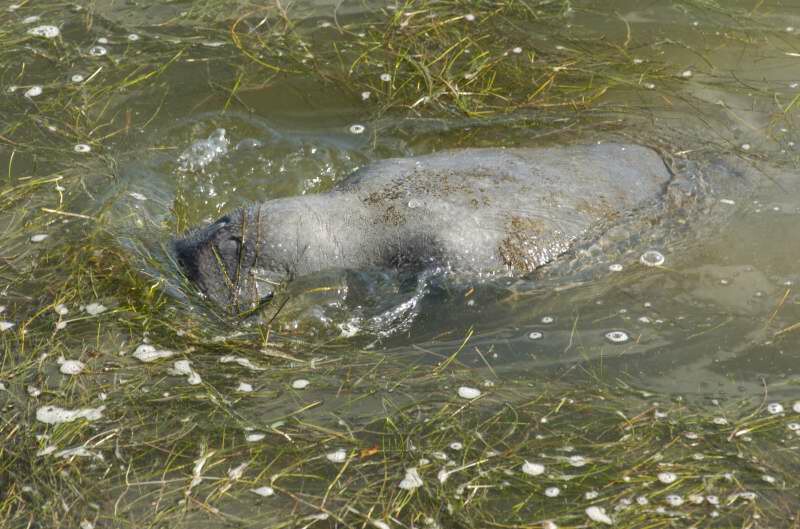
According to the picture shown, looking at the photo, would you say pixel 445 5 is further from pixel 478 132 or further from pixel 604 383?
pixel 604 383

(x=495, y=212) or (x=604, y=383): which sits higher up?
(x=495, y=212)

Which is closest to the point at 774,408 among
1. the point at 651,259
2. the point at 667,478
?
the point at 667,478

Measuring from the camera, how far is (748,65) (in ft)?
27.9

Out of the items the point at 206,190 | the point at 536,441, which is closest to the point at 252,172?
the point at 206,190

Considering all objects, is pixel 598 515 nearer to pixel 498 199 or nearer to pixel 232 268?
pixel 498 199

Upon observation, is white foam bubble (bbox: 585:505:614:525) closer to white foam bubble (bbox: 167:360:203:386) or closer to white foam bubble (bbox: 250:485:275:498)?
white foam bubble (bbox: 250:485:275:498)

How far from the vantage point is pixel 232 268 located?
5.64m

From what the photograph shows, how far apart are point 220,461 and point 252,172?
10.5 feet

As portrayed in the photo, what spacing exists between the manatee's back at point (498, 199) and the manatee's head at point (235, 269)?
2.30ft

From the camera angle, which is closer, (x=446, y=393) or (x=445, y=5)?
(x=446, y=393)

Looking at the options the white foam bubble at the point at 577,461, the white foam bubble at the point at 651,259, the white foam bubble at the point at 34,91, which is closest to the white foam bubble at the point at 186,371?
the white foam bubble at the point at 577,461

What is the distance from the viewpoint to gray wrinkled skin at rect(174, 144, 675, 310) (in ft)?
18.6

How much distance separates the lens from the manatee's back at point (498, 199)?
5.79m

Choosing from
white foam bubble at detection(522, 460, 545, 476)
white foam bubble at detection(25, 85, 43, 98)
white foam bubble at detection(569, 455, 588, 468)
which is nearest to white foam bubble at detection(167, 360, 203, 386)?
white foam bubble at detection(522, 460, 545, 476)
